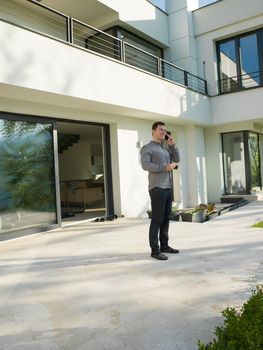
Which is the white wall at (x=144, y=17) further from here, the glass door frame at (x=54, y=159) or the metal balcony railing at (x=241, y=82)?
the glass door frame at (x=54, y=159)

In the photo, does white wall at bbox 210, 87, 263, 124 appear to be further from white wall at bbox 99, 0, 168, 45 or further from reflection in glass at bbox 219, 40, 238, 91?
white wall at bbox 99, 0, 168, 45

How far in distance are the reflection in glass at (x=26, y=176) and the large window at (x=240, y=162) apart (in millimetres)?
6632

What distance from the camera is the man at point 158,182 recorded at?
12.5 feet

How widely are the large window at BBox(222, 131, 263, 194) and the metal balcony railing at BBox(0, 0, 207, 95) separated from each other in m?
1.96

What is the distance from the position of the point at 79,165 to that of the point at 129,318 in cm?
1132

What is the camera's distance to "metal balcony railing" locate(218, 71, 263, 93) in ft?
32.3

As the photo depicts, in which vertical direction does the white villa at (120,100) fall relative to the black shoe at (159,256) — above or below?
above

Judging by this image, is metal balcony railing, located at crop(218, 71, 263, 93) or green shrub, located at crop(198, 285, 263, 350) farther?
metal balcony railing, located at crop(218, 71, 263, 93)

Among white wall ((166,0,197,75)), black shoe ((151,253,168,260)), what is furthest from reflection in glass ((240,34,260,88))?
black shoe ((151,253,168,260))

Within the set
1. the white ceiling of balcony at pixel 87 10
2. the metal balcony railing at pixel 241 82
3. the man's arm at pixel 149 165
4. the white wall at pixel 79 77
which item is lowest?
the man's arm at pixel 149 165

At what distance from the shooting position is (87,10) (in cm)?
799

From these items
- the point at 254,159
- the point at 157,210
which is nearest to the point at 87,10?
the point at 157,210

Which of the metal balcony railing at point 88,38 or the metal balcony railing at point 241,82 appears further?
the metal balcony railing at point 241,82

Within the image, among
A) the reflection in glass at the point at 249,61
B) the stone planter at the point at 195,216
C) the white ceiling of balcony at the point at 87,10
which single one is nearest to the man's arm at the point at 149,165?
the stone planter at the point at 195,216
